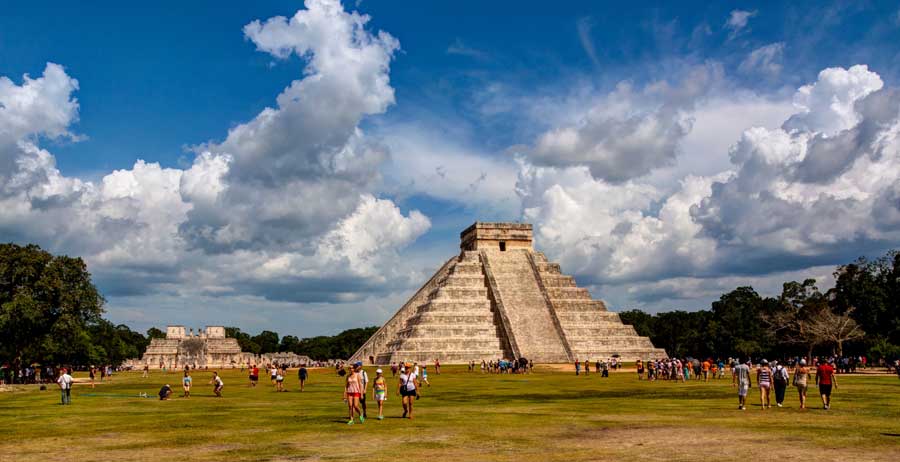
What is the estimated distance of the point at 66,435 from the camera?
16.4m

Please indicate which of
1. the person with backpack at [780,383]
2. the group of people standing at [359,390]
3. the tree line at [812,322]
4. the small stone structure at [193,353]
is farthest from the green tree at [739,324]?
the group of people standing at [359,390]

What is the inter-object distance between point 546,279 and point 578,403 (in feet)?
155

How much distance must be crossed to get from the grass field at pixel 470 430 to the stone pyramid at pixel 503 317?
34.0 metres

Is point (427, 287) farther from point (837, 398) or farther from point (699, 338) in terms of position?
point (837, 398)

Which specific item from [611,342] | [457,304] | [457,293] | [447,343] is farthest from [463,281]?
[611,342]

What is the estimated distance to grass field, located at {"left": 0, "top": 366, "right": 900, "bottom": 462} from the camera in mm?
13055

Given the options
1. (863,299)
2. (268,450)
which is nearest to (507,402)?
(268,450)

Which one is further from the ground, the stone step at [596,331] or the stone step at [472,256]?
the stone step at [472,256]

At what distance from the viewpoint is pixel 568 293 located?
69562 millimetres

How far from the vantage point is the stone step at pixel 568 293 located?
68.8 meters

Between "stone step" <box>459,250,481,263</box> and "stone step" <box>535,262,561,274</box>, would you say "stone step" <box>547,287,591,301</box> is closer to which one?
"stone step" <box>535,262,561,274</box>

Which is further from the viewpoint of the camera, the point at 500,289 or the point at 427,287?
the point at 427,287

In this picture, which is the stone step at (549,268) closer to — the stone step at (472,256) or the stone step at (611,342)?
the stone step at (472,256)

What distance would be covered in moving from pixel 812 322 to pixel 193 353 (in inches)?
2532
